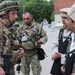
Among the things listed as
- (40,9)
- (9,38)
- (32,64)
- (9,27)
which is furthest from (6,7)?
(40,9)

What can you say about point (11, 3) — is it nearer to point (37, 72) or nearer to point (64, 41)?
point (64, 41)

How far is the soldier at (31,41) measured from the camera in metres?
6.75

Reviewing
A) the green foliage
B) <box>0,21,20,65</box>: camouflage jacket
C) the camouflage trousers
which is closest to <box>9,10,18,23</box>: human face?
<box>0,21,20,65</box>: camouflage jacket

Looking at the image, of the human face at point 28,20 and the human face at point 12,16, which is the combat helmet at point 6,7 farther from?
the human face at point 28,20

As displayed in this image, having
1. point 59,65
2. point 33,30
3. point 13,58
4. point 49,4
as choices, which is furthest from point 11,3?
point 49,4

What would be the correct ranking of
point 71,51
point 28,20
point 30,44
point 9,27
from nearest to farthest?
1. point 71,51
2. point 9,27
3. point 30,44
4. point 28,20

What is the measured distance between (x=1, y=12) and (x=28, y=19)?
2.61m

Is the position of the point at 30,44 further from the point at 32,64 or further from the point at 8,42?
the point at 8,42

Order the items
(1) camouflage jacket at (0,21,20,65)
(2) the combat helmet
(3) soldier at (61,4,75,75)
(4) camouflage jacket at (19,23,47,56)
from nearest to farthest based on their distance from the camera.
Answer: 1. (3) soldier at (61,4,75,75)
2. (1) camouflage jacket at (0,21,20,65)
3. (2) the combat helmet
4. (4) camouflage jacket at (19,23,47,56)

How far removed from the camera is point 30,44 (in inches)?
265

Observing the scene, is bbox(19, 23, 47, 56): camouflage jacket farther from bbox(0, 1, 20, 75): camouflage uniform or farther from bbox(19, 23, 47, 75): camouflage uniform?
bbox(0, 1, 20, 75): camouflage uniform

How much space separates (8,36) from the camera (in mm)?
4203

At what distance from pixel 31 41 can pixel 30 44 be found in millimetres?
72

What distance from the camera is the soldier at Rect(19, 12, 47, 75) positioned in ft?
22.1
